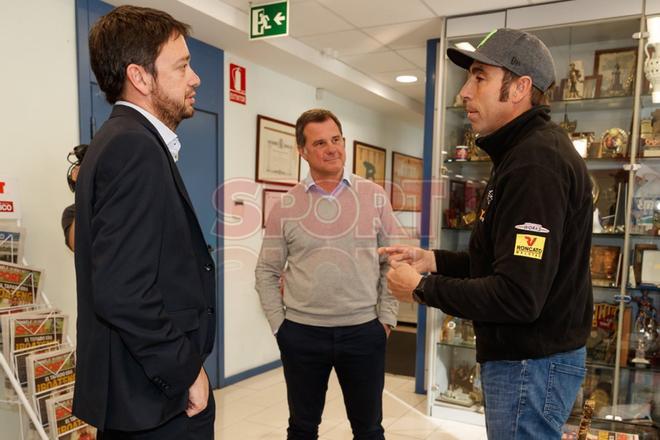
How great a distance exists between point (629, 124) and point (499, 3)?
1.06 metres

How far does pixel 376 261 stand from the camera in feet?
7.02

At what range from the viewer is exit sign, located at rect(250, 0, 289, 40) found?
305 cm

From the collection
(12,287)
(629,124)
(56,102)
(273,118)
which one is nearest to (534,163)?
(12,287)

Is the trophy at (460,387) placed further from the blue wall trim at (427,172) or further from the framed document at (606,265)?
the framed document at (606,265)

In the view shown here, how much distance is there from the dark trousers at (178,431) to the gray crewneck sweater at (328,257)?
81 centimetres

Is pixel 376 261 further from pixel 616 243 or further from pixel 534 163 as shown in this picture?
pixel 616 243

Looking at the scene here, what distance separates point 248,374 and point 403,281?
10.2ft

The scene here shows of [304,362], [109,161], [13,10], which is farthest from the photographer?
[13,10]

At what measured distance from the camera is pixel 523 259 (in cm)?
109

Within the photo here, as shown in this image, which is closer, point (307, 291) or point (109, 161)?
point (109, 161)

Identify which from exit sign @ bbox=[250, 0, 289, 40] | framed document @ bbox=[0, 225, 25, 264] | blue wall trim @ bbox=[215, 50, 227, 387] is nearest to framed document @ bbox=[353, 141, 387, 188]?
blue wall trim @ bbox=[215, 50, 227, 387]

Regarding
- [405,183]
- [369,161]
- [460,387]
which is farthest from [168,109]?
[405,183]

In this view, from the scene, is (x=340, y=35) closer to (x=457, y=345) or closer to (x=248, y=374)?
(x=457, y=345)

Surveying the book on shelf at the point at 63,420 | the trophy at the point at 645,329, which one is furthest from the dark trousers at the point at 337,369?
the trophy at the point at 645,329
